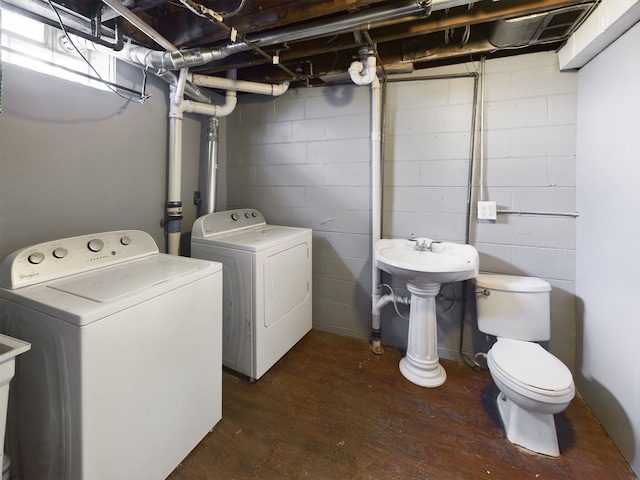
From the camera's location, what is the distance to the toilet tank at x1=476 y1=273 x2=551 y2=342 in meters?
1.71

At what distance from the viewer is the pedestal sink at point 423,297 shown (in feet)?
5.88

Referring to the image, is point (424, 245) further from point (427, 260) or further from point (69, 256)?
point (69, 256)

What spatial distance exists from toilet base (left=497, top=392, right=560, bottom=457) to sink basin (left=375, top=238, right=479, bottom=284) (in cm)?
70

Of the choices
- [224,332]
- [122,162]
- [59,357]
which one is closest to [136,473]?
[59,357]

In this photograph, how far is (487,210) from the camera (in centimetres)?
189

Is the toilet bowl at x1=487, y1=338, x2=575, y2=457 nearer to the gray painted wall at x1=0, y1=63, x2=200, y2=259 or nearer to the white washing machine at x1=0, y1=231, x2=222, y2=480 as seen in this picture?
the white washing machine at x1=0, y1=231, x2=222, y2=480

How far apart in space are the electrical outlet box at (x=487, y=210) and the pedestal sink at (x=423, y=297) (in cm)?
24

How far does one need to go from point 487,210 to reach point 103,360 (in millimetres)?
2100

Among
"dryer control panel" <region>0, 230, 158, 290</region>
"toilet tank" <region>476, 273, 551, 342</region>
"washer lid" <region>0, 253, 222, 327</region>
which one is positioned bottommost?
"toilet tank" <region>476, 273, 551, 342</region>

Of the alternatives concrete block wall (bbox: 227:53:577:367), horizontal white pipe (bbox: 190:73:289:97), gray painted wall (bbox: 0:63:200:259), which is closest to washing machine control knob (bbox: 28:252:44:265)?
gray painted wall (bbox: 0:63:200:259)

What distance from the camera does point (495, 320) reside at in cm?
178

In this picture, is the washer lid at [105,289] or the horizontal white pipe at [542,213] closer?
the washer lid at [105,289]

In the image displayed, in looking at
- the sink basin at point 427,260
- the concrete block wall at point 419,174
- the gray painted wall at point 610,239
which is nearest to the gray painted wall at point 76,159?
the concrete block wall at point 419,174

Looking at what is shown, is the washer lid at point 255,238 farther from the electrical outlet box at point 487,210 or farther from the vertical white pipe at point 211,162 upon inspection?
the electrical outlet box at point 487,210
